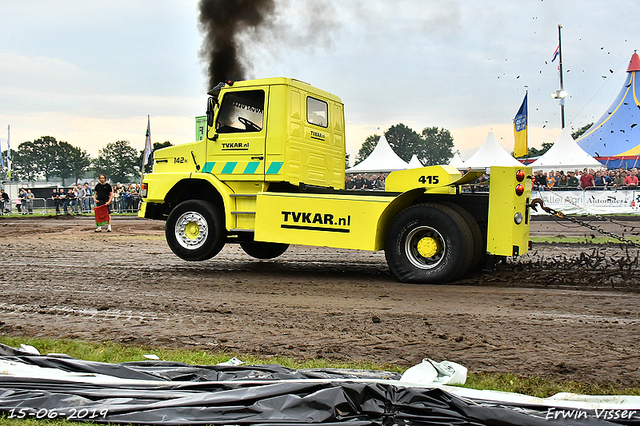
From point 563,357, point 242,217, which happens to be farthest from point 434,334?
point 242,217

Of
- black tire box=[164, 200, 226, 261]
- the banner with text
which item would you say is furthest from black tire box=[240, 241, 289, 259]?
the banner with text

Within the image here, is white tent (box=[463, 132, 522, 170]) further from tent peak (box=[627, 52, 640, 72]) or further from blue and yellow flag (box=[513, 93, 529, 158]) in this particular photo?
tent peak (box=[627, 52, 640, 72])

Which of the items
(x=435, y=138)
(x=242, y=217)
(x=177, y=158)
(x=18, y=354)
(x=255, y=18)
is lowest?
(x=18, y=354)

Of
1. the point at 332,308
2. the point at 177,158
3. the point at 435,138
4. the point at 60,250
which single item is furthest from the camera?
the point at 435,138

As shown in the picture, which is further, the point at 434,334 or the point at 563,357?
the point at 434,334

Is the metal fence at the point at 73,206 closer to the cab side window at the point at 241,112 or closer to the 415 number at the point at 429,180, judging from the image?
the cab side window at the point at 241,112

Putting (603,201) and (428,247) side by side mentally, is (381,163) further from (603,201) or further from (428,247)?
(428,247)

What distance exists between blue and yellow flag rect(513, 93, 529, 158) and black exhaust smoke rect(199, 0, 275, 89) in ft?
64.6

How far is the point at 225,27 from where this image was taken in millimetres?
13734

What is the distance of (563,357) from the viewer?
13.3 feet

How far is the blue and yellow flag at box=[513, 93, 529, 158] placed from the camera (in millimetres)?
29109

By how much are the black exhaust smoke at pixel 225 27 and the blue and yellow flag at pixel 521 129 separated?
19691 mm

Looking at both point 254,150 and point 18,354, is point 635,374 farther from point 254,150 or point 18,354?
point 254,150

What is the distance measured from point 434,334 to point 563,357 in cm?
106
